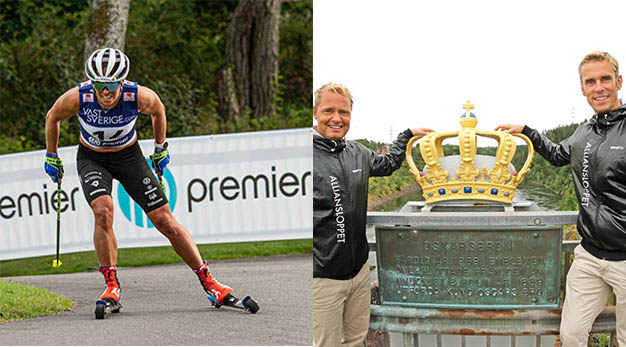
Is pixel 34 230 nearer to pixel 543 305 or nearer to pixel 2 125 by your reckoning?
pixel 2 125

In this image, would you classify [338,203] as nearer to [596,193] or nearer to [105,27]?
[596,193]

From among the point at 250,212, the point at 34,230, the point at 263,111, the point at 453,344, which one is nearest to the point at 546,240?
the point at 453,344

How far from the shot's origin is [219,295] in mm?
4484

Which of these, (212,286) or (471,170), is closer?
(471,170)

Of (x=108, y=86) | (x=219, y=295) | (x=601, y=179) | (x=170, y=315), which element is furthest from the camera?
(x=219, y=295)

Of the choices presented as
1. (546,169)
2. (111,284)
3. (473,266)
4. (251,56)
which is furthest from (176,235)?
(251,56)

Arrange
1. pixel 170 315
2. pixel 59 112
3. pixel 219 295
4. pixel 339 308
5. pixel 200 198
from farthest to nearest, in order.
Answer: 1. pixel 200 198
2. pixel 219 295
3. pixel 170 315
4. pixel 59 112
5. pixel 339 308

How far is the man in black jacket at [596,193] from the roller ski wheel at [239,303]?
2161 mm

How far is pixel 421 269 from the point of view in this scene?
2873 mm

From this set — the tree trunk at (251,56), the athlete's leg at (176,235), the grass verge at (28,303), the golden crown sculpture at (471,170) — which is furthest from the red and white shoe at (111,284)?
the tree trunk at (251,56)

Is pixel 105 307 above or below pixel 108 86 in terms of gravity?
below

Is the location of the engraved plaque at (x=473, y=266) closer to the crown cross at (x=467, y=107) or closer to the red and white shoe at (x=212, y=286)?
the crown cross at (x=467, y=107)

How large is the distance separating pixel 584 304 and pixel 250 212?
3.88 metres

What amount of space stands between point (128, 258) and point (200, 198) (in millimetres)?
988
